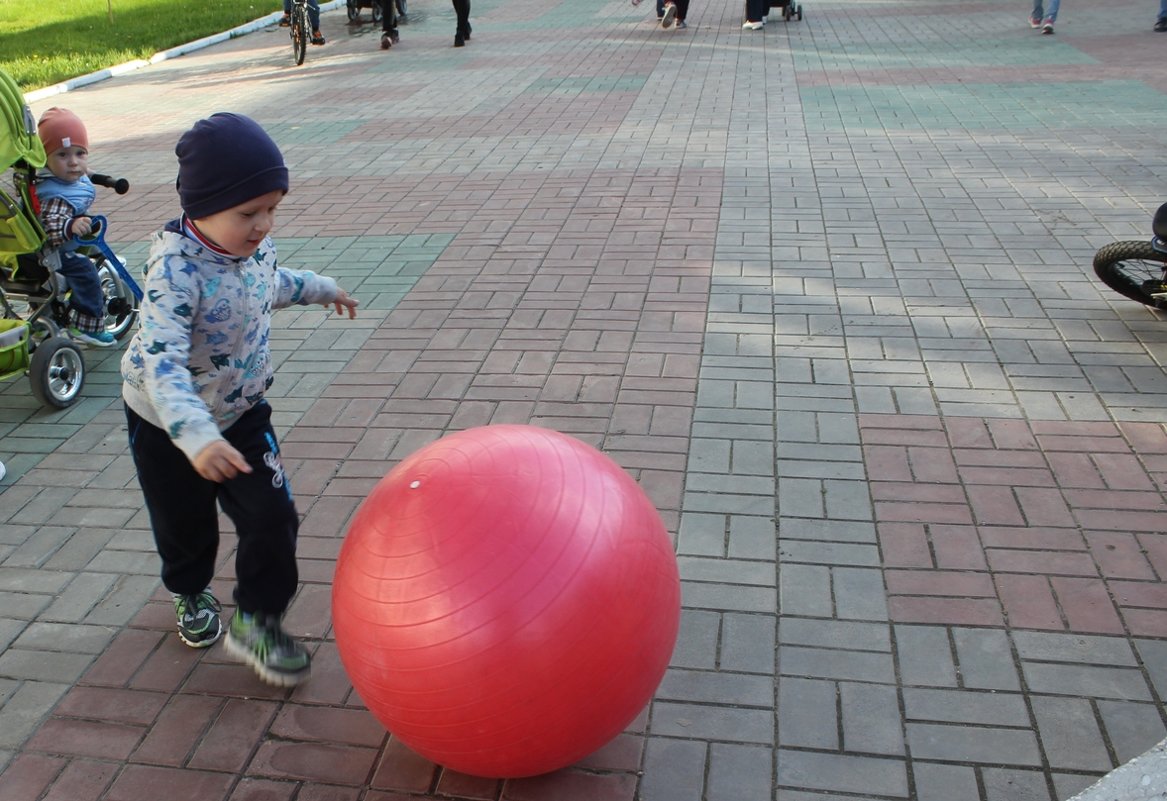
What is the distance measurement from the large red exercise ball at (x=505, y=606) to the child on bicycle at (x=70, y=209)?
3657mm

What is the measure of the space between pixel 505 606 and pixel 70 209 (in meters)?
4.19

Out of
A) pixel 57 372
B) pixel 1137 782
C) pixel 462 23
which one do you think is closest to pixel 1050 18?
pixel 462 23

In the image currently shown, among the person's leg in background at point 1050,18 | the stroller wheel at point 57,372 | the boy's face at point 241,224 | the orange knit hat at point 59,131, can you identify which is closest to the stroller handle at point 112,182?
the orange knit hat at point 59,131

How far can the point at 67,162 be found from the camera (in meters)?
5.29

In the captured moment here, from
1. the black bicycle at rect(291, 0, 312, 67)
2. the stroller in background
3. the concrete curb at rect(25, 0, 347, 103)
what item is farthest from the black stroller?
the stroller in background

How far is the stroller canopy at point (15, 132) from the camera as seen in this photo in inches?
194

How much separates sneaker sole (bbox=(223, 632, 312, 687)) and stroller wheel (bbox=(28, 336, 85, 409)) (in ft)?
8.29

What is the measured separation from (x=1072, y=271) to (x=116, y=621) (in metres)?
5.44

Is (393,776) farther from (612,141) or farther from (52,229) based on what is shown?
(612,141)

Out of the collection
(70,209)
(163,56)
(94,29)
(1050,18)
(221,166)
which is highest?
(221,166)

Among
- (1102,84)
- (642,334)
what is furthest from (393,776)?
(1102,84)

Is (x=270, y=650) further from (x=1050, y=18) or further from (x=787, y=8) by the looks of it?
(x=787, y=8)

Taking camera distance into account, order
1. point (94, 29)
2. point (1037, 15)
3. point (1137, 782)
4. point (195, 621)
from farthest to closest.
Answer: point (94, 29) → point (1037, 15) → point (195, 621) → point (1137, 782)

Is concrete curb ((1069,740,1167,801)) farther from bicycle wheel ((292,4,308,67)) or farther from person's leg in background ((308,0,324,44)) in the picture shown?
person's leg in background ((308,0,324,44))
